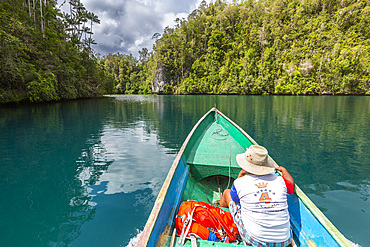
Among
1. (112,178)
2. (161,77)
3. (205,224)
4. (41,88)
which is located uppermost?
Answer: (161,77)

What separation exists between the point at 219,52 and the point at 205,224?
6405cm

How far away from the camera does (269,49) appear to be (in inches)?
1957

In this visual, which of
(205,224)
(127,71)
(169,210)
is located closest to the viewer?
(205,224)

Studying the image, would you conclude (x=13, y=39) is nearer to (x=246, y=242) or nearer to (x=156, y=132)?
(x=156, y=132)

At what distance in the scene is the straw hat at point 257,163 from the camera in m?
1.85

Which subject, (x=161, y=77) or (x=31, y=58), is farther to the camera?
(x=161, y=77)

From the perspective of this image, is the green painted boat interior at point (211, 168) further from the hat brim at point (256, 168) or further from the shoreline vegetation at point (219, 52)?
the shoreline vegetation at point (219, 52)

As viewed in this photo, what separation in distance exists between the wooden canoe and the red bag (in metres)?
0.12

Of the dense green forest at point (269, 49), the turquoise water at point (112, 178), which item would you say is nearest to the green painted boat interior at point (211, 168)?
the turquoise water at point (112, 178)

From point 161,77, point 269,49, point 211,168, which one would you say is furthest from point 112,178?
point 161,77

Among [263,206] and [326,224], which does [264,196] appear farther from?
[326,224]

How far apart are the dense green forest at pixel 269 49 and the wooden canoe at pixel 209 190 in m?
45.0

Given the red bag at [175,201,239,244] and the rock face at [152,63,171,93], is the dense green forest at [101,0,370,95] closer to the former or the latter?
the rock face at [152,63,171,93]

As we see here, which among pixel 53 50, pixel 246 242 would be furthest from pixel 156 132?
pixel 53 50
